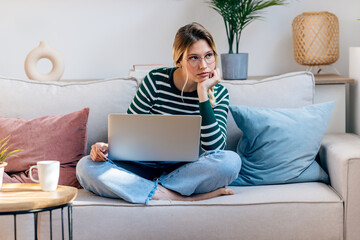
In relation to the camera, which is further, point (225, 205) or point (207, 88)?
point (207, 88)

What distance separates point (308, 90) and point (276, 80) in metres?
0.16

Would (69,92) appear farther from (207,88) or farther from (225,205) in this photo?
(225,205)

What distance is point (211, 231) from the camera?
192 centimetres

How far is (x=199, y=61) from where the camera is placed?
2.17 metres

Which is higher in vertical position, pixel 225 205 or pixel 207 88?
pixel 207 88

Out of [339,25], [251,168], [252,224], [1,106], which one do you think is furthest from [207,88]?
[339,25]

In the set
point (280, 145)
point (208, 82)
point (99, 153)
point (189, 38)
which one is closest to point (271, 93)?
point (280, 145)

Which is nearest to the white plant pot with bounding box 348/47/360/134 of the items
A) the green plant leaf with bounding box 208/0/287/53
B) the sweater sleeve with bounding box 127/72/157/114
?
the green plant leaf with bounding box 208/0/287/53

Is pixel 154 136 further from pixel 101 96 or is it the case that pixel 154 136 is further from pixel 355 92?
pixel 355 92

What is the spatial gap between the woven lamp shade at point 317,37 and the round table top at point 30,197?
5.22 feet

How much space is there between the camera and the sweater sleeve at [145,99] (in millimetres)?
2260

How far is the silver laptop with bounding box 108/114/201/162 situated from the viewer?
74.0 inches

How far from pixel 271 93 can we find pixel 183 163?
0.63 meters

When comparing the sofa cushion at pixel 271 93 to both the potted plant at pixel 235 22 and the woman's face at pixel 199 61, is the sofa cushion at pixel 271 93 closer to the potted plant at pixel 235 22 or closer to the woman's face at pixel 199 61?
the potted plant at pixel 235 22
